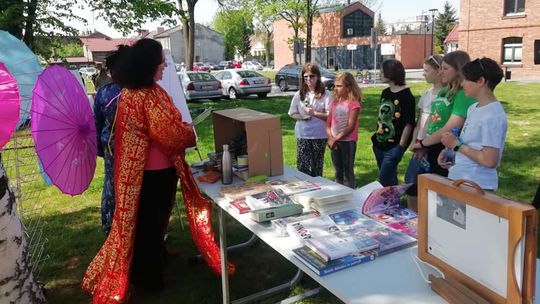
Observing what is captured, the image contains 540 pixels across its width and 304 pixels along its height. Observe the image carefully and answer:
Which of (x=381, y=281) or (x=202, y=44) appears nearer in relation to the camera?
(x=381, y=281)

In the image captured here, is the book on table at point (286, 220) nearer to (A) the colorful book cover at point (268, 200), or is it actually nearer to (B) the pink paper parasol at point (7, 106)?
(A) the colorful book cover at point (268, 200)

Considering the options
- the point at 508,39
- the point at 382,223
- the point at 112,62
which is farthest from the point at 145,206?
the point at 508,39

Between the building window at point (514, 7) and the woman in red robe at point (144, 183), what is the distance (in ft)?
82.9

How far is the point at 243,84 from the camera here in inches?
603

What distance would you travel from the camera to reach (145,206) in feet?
8.99

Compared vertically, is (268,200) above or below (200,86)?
below

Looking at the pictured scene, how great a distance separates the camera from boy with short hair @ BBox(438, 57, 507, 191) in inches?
85.1

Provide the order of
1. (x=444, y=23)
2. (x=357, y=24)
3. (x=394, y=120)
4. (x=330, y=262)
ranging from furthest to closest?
(x=444, y=23) → (x=357, y=24) → (x=394, y=120) → (x=330, y=262)

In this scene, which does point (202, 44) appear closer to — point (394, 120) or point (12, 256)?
point (394, 120)

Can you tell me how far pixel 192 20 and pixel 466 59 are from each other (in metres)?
15.8

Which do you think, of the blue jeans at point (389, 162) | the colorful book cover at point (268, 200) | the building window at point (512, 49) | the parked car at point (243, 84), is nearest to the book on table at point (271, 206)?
the colorful book cover at point (268, 200)

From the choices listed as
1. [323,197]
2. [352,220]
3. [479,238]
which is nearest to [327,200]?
[323,197]

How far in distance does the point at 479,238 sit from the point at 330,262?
0.57 m

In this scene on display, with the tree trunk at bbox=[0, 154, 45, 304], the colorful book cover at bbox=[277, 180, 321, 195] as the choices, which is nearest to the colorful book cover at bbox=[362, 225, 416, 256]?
the colorful book cover at bbox=[277, 180, 321, 195]
